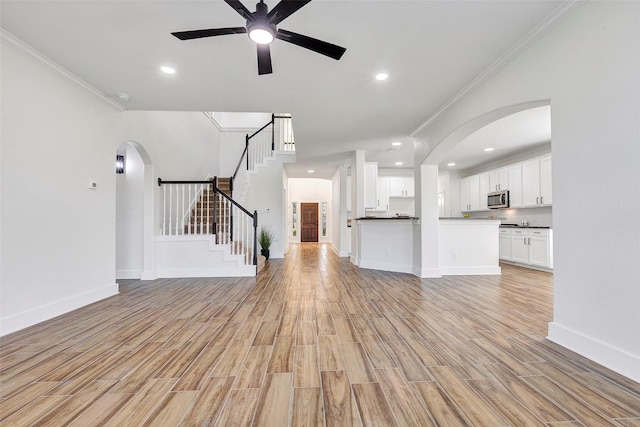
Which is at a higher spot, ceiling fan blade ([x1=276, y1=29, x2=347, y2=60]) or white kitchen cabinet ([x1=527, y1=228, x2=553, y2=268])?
ceiling fan blade ([x1=276, y1=29, x2=347, y2=60])

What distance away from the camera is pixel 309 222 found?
1251 centimetres

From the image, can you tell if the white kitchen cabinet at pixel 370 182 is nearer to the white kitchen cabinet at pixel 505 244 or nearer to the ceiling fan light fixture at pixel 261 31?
the white kitchen cabinet at pixel 505 244

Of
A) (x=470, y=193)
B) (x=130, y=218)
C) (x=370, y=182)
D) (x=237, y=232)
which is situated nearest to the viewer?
(x=130, y=218)

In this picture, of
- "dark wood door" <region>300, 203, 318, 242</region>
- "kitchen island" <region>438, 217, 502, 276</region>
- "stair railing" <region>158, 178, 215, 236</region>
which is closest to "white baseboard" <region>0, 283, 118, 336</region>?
"stair railing" <region>158, 178, 215, 236</region>

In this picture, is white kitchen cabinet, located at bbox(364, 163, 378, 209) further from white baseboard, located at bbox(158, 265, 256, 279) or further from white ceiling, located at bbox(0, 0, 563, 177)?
white baseboard, located at bbox(158, 265, 256, 279)

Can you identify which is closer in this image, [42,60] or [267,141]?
[42,60]

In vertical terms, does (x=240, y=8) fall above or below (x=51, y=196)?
above

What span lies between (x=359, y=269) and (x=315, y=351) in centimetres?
363

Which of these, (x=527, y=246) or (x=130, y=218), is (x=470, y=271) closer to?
(x=527, y=246)

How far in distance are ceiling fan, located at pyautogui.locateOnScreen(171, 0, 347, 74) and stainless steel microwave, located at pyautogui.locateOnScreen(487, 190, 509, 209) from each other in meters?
6.27

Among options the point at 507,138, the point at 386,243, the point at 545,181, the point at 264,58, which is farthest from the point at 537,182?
the point at 264,58

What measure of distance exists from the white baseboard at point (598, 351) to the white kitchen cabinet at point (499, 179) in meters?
5.36

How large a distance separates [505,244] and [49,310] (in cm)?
799

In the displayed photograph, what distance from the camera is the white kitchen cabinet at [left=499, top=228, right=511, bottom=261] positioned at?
20.4ft
